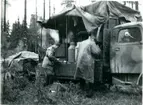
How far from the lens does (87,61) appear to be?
809 cm

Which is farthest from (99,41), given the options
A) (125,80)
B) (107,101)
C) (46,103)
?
(46,103)

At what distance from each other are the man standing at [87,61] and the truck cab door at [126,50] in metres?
0.54

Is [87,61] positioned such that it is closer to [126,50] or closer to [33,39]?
[126,50]

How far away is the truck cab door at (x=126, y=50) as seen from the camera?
7641mm

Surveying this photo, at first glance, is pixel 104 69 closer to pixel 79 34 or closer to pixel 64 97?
pixel 64 97

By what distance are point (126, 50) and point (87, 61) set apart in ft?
3.77

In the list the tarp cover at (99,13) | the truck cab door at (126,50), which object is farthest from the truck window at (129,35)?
the tarp cover at (99,13)

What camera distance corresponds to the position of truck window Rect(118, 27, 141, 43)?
25.8 ft

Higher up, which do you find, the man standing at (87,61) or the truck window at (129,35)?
the truck window at (129,35)

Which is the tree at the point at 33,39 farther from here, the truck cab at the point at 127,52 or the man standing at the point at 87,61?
the truck cab at the point at 127,52

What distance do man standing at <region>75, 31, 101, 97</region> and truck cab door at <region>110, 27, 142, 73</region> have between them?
1.78 ft

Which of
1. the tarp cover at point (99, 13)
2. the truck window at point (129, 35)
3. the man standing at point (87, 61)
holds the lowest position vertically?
the man standing at point (87, 61)

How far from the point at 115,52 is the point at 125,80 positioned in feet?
2.83

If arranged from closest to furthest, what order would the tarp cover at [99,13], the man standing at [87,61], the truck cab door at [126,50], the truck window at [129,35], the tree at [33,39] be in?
the truck cab door at [126,50]
the truck window at [129,35]
the man standing at [87,61]
the tarp cover at [99,13]
the tree at [33,39]
